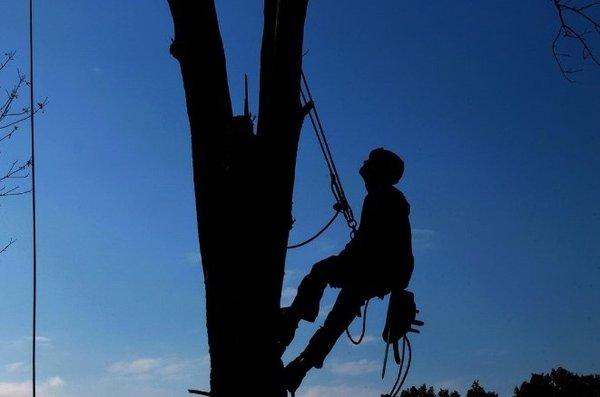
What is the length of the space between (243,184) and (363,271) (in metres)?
1.15

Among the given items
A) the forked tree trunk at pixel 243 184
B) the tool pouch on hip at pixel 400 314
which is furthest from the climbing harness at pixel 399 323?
the forked tree trunk at pixel 243 184

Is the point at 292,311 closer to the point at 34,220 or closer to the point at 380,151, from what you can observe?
the point at 380,151

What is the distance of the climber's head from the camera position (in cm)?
412

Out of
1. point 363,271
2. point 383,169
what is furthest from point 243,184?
point 383,169

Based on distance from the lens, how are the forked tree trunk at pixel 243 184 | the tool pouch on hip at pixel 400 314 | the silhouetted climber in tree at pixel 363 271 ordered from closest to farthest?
1. the forked tree trunk at pixel 243 184
2. the silhouetted climber in tree at pixel 363 271
3. the tool pouch on hip at pixel 400 314

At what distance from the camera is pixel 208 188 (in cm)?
288

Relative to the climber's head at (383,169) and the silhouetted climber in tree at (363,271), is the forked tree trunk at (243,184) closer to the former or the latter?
the silhouetted climber in tree at (363,271)

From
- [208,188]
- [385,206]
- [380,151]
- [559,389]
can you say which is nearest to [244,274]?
[208,188]

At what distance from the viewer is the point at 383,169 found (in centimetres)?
412

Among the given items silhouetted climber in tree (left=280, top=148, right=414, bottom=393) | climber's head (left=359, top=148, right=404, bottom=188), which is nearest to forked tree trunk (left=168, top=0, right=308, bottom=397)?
silhouetted climber in tree (left=280, top=148, right=414, bottom=393)

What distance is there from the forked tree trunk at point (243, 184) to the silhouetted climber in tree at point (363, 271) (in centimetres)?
69

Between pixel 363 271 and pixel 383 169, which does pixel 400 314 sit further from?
pixel 383 169

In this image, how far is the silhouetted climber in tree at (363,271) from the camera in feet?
11.8

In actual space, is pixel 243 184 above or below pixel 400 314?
above
